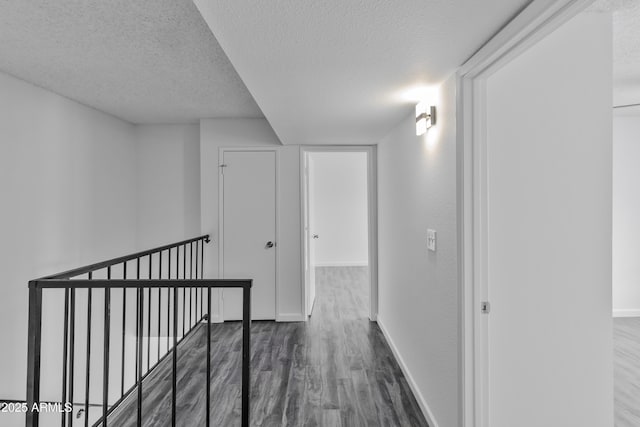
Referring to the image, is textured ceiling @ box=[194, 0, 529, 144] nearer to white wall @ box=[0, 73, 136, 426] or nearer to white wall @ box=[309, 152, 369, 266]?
white wall @ box=[0, 73, 136, 426]

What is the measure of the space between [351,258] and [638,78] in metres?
5.62

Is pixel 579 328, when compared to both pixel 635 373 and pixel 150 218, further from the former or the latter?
pixel 150 218

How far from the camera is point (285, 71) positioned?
1852mm

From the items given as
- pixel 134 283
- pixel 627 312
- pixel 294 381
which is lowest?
pixel 294 381

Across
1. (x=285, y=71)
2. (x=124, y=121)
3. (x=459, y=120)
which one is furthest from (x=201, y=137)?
(x=459, y=120)

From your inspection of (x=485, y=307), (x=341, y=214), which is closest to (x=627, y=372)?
(x=485, y=307)

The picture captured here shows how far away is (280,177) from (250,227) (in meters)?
0.70

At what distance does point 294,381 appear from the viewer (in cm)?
269

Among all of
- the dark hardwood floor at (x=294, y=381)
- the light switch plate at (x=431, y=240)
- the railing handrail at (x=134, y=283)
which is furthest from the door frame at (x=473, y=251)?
the railing handrail at (x=134, y=283)

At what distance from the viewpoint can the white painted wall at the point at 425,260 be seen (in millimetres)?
1829

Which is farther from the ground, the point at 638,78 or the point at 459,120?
the point at 638,78

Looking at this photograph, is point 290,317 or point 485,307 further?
point 290,317

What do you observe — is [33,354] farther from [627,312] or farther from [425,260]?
[627,312]

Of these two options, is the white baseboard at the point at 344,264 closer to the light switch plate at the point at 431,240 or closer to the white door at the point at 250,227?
the white door at the point at 250,227
